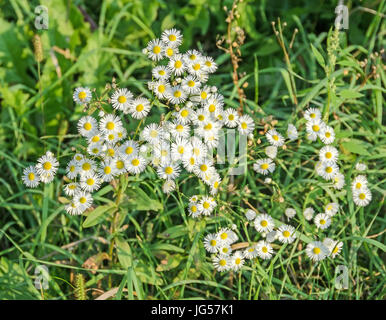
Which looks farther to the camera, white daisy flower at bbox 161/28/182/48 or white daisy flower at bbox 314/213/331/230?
white daisy flower at bbox 314/213/331/230

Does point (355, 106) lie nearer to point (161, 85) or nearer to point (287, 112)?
point (287, 112)

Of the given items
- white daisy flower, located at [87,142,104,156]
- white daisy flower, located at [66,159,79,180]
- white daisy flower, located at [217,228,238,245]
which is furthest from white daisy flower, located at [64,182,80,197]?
white daisy flower, located at [217,228,238,245]

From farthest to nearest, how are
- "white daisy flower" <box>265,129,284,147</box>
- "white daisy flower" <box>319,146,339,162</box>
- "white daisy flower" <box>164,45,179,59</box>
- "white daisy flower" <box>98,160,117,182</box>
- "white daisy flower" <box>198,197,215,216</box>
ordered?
"white daisy flower" <box>319,146,339,162</box>, "white daisy flower" <box>265,129,284,147</box>, "white daisy flower" <box>198,197,215,216</box>, "white daisy flower" <box>164,45,179,59</box>, "white daisy flower" <box>98,160,117,182</box>

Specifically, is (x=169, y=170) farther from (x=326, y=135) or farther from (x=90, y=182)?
(x=326, y=135)

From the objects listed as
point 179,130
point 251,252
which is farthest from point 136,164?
point 251,252

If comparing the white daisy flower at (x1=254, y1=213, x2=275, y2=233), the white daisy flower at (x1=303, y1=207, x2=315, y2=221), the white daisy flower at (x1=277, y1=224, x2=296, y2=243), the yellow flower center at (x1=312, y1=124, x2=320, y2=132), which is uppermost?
the yellow flower center at (x1=312, y1=124, x2=320, y2=132)

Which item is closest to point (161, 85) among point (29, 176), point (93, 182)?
point (93, 182)

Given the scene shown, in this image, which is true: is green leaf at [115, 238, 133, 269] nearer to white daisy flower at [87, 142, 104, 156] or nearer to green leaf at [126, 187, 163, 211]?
green leaf at [126, 187, 163, 211]
